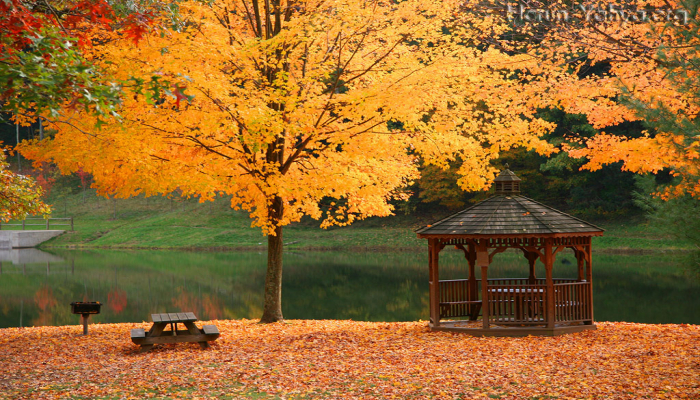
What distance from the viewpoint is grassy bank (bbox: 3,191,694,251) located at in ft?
105

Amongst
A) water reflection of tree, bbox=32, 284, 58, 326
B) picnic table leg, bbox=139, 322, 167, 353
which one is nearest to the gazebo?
picnic table leg, bbox=139, 322, 167, 353

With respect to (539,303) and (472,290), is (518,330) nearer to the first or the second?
(539,303)

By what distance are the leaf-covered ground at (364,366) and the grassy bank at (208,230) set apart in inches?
840

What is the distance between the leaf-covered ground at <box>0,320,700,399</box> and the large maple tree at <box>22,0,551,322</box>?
2.75m

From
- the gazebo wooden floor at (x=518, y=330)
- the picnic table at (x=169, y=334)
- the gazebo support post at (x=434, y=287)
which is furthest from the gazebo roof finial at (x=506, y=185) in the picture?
the picnic table at (x=169, y=334)

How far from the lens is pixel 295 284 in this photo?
81.5 feet

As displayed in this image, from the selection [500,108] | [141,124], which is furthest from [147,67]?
[500,108]

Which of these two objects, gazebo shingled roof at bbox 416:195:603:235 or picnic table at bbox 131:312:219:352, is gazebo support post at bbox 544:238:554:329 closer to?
gazebo shingled roof at bbox 416:195:603:235

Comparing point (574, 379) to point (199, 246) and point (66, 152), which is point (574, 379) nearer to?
point (66, 152)

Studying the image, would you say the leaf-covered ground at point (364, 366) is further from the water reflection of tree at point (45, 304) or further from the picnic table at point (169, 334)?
the water reflection of tree at point (45, 304)

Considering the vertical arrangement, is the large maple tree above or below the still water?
above

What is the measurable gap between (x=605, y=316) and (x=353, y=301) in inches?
309

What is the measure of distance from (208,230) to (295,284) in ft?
51.1

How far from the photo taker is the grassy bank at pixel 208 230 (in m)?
32.1
